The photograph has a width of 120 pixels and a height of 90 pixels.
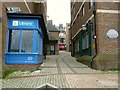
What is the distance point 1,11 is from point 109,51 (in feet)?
27.1

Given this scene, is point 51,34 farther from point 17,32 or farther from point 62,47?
point 17,32

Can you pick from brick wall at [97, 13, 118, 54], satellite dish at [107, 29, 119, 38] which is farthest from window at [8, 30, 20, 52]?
satellite dish at [107, 29, 119, 38]

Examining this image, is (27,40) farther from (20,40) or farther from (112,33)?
(112,33)

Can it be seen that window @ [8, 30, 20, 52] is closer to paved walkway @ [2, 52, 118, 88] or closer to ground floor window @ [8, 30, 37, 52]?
ground floor window @ [8, 30, 37, 52]

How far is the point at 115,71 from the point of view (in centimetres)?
1377

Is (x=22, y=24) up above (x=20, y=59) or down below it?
above

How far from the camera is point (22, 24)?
1391 centimetres

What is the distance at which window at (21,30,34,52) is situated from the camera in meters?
13.8

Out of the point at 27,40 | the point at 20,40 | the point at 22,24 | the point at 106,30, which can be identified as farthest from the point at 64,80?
the point at 106,30

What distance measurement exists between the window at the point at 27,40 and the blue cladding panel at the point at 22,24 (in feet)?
1.15

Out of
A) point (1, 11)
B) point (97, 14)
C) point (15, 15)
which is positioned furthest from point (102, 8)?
point (1, 11)

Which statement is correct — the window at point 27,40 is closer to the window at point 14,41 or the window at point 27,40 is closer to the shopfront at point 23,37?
the shopfront at point 23,37

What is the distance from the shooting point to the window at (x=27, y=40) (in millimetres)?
13836

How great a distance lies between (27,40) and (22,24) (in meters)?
1.16
